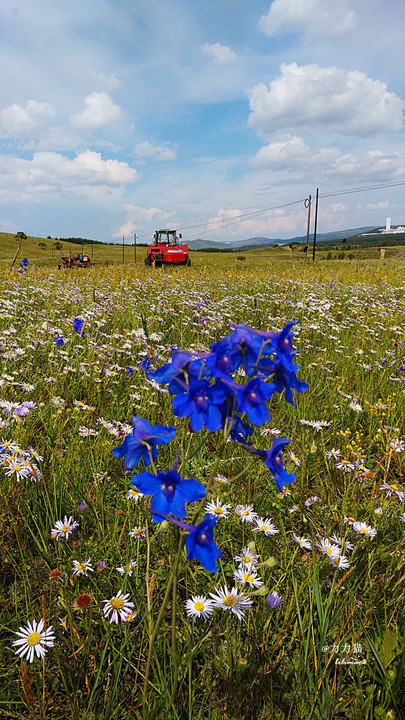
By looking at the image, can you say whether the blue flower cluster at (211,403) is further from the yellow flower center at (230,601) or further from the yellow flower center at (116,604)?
the yellow flower center at (116,604)

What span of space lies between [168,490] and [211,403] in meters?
0.21

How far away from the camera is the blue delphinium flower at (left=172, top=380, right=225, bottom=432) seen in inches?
30.9

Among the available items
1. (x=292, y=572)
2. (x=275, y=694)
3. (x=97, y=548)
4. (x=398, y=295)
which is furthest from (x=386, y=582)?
(x=398, y=295)

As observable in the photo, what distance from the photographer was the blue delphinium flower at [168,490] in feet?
2.61

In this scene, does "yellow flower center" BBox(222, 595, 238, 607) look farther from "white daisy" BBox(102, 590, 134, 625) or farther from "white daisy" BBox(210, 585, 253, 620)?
"white daisy" BBox(102, 590, 134, 625)

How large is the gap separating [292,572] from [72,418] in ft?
6.02

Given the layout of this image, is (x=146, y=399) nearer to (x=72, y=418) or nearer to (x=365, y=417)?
(x=72, y=418)

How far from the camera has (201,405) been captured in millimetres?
822

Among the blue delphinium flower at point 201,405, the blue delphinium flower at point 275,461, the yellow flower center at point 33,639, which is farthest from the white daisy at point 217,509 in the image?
the blue delphinium flower at point 201,405

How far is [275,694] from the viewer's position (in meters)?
1.30

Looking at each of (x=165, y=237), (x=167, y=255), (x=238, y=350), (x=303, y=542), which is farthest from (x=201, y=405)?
(x=165, y=237)

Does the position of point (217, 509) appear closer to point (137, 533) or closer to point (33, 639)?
point (137, 533)

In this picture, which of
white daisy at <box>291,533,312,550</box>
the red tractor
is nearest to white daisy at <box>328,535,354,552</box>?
white daisy at <box>291,533,312,550</box>

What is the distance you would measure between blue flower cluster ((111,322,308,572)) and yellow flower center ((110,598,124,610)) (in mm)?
827
